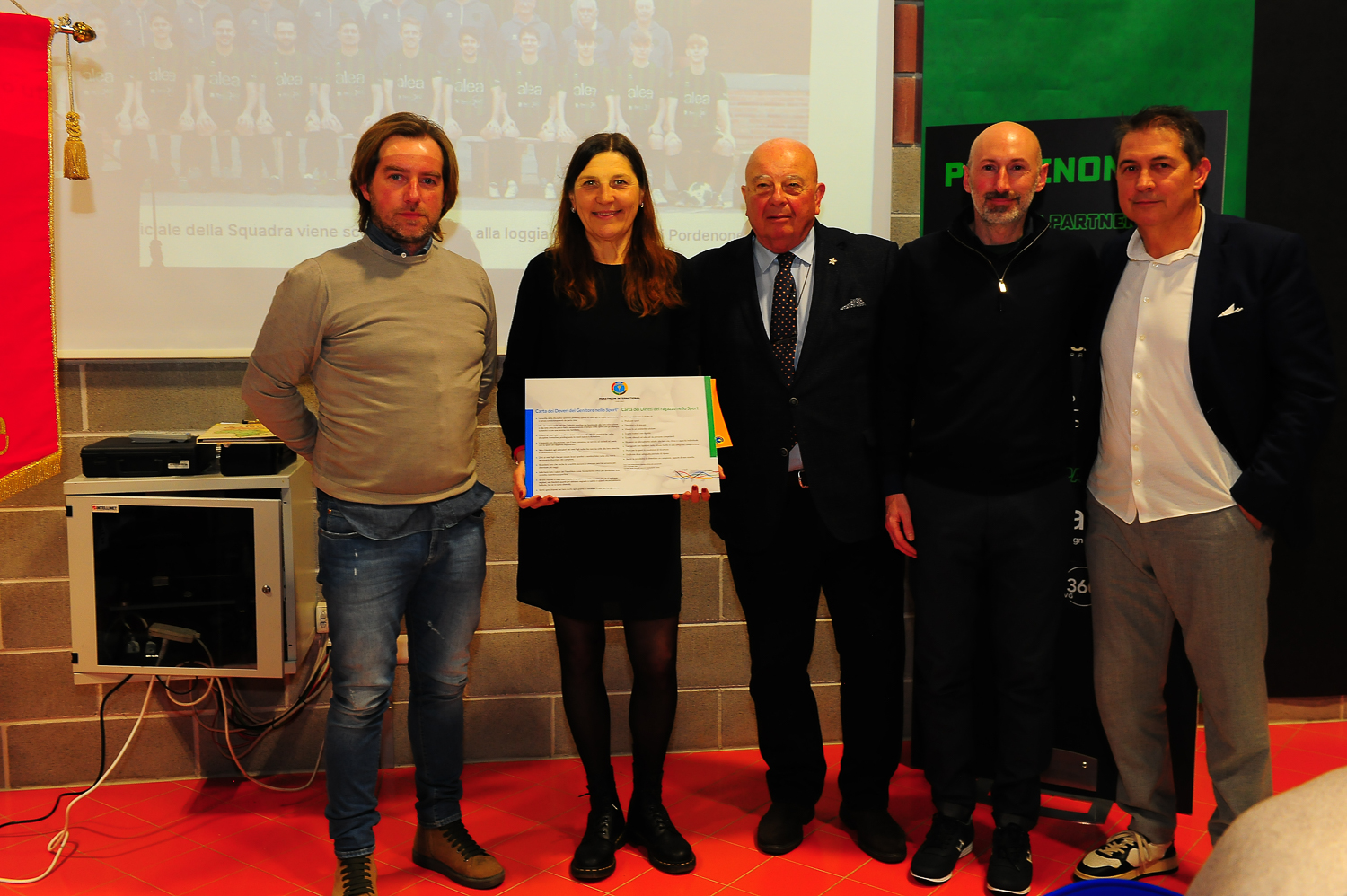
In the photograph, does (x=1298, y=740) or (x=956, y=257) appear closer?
(x=956, y=257)

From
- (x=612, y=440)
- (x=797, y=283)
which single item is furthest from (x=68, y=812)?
(x=797, y=283)

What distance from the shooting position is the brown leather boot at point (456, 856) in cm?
238

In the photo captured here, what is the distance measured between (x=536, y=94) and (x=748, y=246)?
105 cm

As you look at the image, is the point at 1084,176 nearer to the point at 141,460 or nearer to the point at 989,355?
the point at 989,355

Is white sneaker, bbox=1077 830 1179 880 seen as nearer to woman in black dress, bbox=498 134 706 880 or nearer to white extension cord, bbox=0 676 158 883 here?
woman in black dress, bbox=498 134 706 880

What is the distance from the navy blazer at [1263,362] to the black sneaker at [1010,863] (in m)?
1.03

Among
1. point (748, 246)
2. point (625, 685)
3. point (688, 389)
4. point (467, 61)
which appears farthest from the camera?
point (625, 685)

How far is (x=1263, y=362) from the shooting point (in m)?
2.20

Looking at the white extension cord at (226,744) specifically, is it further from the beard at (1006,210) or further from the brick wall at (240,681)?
the beard at (1006,210)

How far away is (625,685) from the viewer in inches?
131

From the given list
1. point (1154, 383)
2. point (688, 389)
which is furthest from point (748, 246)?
point (1154, 383)

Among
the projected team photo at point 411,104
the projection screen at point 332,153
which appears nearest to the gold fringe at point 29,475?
the projection screen at point 332,153

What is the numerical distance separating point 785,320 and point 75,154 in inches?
82.4

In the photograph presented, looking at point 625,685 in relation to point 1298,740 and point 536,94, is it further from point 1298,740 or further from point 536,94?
point 1298,740
